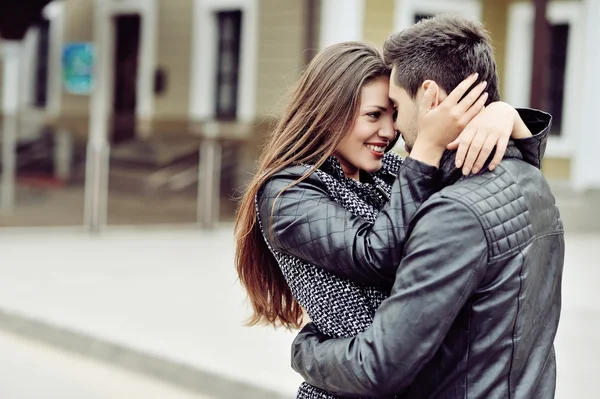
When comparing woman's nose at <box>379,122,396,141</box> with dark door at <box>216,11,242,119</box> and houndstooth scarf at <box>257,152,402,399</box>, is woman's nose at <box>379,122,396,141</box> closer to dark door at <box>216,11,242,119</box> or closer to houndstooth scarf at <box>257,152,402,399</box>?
houndstooth scarf at <box>257,152,402,399</box>

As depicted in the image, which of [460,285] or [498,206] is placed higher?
[498,206]

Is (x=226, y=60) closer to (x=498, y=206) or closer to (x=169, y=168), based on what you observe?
(x=169, y=168)

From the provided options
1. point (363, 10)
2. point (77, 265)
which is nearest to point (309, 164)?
point (77, 265)

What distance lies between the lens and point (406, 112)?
1929 millimetres

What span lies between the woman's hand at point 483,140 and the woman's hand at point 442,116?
0.02m

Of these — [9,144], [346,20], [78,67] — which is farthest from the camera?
[78,67]

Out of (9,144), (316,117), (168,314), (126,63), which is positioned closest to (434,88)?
(316,117)

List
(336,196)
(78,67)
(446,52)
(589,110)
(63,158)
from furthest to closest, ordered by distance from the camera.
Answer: (78,67) < (63,158) < (589,110) < (336,196) < (446,52)

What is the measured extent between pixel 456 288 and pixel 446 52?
0.45 metres

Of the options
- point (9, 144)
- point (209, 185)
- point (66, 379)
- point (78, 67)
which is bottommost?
point (66, 379)

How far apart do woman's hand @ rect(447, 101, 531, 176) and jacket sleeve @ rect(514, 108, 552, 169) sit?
0.06m

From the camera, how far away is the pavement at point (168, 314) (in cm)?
582

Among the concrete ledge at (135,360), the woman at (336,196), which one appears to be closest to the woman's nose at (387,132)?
the woman at (336,196)

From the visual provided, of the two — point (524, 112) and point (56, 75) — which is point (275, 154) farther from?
point (56, 75)
